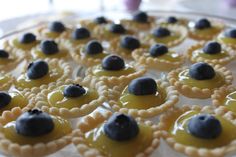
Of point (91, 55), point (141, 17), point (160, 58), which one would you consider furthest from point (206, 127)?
point (141, 17)

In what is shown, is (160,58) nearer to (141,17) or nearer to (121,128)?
(141,17)

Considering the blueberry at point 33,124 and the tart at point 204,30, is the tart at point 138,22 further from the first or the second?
the blueberry at point 33,124

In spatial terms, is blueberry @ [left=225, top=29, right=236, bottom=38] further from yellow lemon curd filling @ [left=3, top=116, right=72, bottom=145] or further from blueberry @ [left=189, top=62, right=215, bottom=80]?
yellow lemon curd filling @ [left=3, top=116, right=72, bottom=145]

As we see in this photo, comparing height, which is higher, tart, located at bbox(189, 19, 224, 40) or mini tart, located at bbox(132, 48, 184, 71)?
tart, located at bbox(189, 19, 224, 40)

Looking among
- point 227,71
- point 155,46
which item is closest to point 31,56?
point 155,46

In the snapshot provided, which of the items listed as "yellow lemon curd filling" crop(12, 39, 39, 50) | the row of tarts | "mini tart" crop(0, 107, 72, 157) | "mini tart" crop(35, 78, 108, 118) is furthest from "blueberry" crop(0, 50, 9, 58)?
"mini tart" crop(0, 107, 72, 157)

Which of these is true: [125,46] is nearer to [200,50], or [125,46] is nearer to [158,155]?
[200,50]

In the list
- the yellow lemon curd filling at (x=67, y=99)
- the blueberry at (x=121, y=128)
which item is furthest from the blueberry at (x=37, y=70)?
the blueberry at (x=121, y=128)
